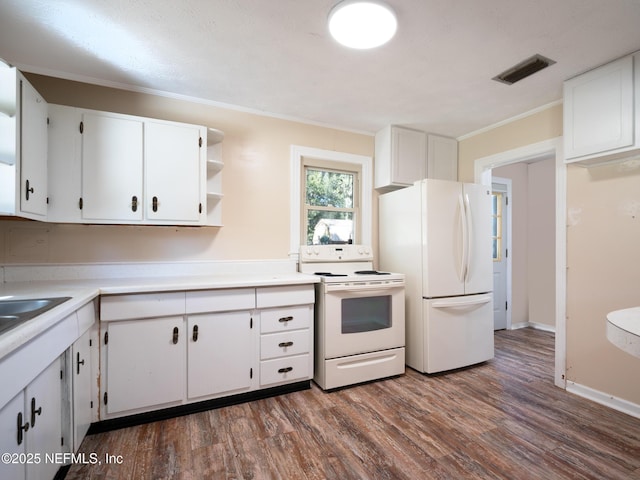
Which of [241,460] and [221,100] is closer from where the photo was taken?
[241,460]

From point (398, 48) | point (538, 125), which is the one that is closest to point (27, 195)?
point (398, 48)

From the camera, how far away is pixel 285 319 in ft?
7.95

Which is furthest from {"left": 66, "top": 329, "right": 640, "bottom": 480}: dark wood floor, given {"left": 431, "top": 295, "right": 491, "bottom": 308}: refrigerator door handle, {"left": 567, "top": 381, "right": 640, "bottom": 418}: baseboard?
{"left": 431, "top": 295, "right": 491, "bottom": 308}: refrigerator door handle

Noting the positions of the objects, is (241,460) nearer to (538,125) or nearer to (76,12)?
(76,12)

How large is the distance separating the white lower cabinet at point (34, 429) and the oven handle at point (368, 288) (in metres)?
1.71

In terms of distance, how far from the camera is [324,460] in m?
1.69

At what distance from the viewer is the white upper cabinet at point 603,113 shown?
6.73 ft

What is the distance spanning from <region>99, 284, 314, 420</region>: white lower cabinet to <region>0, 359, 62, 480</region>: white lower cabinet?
1.54 ft

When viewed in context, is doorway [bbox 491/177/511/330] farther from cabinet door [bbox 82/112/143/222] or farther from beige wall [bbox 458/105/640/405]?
cabinet door [bbox 82/112/143/222]

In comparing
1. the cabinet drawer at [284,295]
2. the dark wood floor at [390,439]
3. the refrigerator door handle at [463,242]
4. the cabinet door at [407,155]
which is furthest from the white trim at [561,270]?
the cabinet drawer at [284,295]

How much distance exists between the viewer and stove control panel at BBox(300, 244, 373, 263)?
3023 mm

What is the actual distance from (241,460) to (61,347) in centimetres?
108

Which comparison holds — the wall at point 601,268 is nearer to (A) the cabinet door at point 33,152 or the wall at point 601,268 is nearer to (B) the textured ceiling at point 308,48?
(B) the textured ceiling at point 308,48

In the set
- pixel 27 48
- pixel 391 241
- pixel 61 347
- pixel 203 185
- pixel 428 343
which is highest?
pixel 27 48
